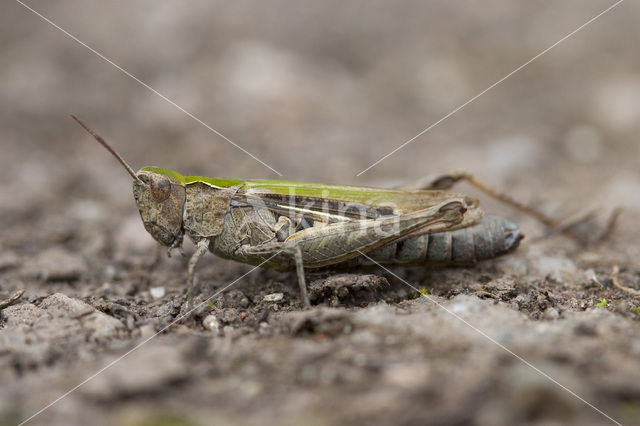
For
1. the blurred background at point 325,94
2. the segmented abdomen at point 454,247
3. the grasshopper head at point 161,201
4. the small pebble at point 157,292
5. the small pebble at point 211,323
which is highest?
the blurred background at point 325,94

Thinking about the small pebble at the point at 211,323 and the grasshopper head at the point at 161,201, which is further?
the grasshopper head at the point at 161,201

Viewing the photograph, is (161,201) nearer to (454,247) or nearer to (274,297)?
(274,297)

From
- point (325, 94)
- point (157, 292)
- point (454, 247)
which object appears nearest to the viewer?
point (454, 247)

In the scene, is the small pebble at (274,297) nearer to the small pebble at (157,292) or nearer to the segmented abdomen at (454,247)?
the segmented abdomen at (454,247)

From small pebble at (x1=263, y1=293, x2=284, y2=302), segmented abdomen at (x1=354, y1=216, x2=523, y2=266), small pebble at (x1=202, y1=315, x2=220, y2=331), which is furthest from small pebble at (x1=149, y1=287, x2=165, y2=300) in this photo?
segmented abdomen at (x1=354, y1=216, x2=523, y2=266)

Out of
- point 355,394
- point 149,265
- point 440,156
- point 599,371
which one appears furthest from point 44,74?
point 599,371

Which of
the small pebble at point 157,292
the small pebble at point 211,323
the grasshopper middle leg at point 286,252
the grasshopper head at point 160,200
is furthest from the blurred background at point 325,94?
the small pebble at point 211,323

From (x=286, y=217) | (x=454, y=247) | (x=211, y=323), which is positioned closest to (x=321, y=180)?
(x=286, y=217)

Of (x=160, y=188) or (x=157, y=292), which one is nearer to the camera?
(x=160, y=188)
